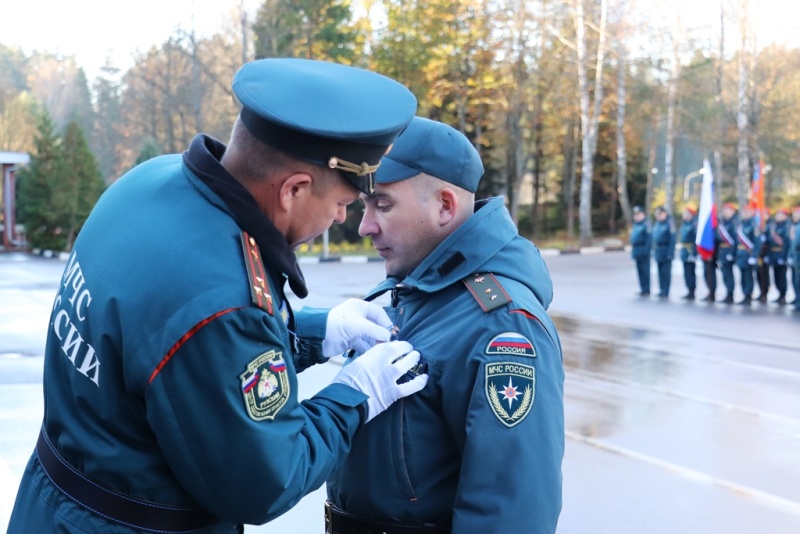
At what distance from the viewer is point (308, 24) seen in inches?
1242

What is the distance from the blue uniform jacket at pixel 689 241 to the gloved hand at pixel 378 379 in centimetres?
1679

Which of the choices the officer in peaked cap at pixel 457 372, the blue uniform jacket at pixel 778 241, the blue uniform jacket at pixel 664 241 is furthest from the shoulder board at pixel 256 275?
the blue uniform jacket at pixel 778 241

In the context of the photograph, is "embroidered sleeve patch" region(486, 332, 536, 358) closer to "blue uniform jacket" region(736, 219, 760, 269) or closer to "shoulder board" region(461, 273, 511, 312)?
"shoulder board" region(461, 273, 511, 312)

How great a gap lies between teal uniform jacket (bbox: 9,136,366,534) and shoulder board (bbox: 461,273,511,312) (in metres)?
0.48

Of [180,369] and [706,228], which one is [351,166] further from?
[706,228]

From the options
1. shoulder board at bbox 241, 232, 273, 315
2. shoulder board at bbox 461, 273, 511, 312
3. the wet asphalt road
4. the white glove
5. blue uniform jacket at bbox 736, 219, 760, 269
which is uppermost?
shoulder board at bbox 241, 232, 273, 315

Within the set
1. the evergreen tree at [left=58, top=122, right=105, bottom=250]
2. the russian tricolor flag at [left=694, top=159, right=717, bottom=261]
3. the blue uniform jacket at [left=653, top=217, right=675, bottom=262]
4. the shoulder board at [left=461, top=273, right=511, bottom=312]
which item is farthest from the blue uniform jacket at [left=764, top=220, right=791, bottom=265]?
the evergreen tree at [left=58, top=122, right=105, bottom=250]

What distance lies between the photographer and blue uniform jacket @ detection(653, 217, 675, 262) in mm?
17469

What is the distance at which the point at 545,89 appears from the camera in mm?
39469

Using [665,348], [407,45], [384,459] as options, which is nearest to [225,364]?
[384,459]

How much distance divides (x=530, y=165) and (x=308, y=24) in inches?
738

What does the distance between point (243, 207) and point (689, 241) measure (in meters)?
17.6

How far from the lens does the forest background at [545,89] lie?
32.7 metres

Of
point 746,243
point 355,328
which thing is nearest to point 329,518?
point 355,328
